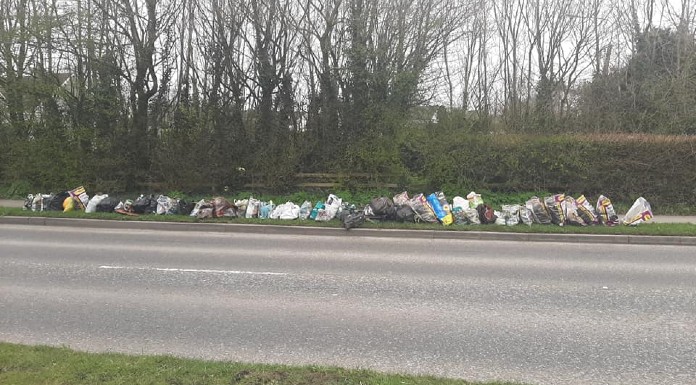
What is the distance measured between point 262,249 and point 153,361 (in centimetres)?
556

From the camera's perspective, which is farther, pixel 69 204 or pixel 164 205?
pixel 69 204

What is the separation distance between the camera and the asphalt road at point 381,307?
409 centimetres

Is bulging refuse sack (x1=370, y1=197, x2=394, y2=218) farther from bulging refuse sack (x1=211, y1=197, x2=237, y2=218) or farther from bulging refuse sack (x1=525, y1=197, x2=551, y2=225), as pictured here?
bulging refuse sack (x1=211, y1=197, x2=237, y2=218)

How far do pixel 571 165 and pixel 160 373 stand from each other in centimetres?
1377

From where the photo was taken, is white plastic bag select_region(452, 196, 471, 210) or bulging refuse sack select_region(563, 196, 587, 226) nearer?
bulging refuse sack select_region(563, 196, 587, 226)

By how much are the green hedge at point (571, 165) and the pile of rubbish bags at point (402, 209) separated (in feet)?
6.43

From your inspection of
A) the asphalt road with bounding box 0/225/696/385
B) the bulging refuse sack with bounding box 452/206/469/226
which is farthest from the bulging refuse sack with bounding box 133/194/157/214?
the bulging refuse sack with bounding box 452/206/469/226

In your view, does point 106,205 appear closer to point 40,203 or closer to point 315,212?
point 40,203

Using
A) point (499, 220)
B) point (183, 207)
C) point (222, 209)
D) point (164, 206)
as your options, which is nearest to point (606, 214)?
point (499, 220)

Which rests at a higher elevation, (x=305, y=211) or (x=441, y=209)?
(x=441, y=209)

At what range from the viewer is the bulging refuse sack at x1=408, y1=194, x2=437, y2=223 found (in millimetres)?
11789

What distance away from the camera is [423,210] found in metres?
11.9

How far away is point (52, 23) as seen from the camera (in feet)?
52.6

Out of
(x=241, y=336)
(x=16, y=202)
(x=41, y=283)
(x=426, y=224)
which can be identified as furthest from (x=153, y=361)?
(x=16, y=202)
